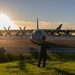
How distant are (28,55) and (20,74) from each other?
15970mm

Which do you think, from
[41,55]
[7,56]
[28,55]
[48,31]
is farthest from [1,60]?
[48,31]

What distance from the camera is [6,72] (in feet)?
59.8

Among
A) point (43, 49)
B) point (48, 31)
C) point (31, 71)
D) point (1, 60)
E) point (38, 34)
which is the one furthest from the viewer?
point (48, 31)

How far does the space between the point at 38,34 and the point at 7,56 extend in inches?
593

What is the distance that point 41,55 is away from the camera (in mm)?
20422

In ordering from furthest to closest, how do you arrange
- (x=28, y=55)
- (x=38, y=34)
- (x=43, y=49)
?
(x=38, y=34)
(x=28, y=55)
(x=43, y=49)

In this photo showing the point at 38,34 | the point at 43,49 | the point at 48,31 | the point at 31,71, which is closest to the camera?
the point at 31,71

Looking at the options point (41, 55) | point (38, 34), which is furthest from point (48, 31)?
point (41, 55)

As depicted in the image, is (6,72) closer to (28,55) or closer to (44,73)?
(44,73)

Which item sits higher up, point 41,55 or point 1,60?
point 41,55

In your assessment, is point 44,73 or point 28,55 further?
point 28,55

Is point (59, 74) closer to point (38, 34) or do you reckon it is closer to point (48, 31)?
point (38, 34)

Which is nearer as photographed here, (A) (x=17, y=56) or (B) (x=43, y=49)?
(B) (x=43, y=49)

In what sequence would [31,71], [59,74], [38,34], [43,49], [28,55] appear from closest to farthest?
[59,74] < [31,71] < [43,49] < [28,55] < [38,34]
